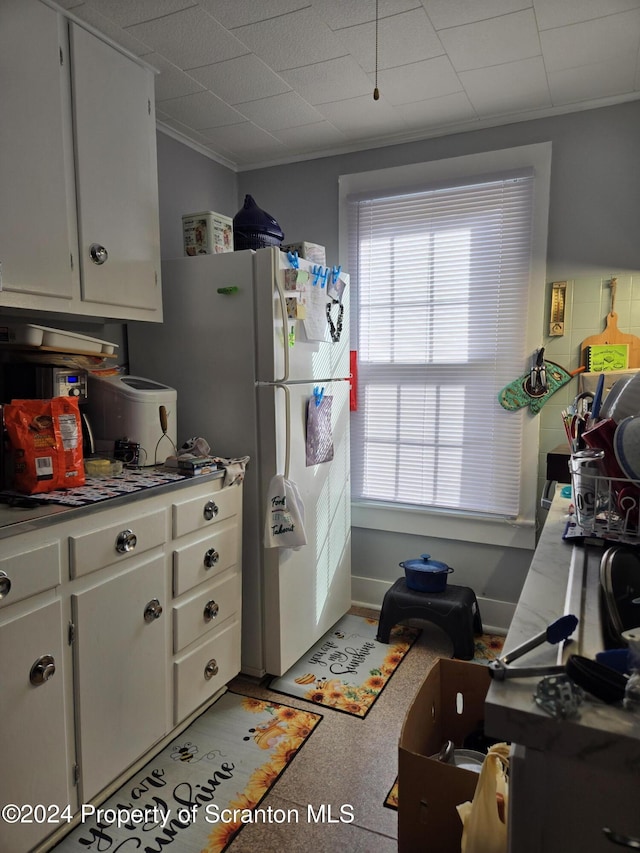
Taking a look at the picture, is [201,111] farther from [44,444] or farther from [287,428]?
[44,444]


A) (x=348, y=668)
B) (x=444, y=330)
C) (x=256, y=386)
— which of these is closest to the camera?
(x=256, y=386)

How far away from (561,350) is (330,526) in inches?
53.0

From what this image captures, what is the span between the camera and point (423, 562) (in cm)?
271

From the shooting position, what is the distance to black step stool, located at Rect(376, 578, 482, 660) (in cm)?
248

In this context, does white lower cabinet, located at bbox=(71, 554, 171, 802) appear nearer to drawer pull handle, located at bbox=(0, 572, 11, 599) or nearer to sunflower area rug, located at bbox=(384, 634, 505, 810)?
drawer pull handle, located at bbox=(0, 572, 11, 599)

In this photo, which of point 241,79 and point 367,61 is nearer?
point 367,61

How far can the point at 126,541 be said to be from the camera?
1642 mm

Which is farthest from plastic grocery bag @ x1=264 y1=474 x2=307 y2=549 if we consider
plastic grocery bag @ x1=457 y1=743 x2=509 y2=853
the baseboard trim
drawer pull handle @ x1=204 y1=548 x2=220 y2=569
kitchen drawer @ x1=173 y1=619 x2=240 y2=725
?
plastic grocery bag @ x1=457 y1=743 x2=509 y2=853

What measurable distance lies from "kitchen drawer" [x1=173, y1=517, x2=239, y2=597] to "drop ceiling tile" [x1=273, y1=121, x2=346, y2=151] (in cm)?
189

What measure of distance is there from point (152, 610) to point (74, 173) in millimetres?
1455

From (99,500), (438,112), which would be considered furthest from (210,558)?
(438,112)

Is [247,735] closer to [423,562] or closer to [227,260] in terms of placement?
[423,562]

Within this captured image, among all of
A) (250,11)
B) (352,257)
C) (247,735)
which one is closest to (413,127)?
(352,257)

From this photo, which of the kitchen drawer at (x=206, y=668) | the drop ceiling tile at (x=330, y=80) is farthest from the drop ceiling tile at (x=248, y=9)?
the kitchen drawer at (x=206, y=668)
